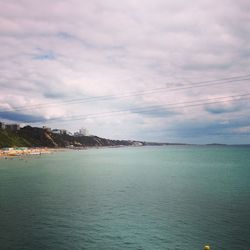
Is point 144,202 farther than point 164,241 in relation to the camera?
Yes

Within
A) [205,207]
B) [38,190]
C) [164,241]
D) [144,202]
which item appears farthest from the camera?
[38,190]

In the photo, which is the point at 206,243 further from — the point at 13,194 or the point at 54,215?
the point at 13,194

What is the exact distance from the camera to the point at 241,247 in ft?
151

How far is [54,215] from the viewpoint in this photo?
64500 mm

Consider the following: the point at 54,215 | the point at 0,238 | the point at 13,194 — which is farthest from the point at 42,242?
the point at 13,194

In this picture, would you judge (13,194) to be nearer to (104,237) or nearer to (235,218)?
(104,237)

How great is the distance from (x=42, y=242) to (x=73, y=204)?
2743cm

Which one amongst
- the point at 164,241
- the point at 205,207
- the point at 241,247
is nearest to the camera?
the point at 241,247

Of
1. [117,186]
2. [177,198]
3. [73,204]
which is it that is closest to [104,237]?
[73,204]

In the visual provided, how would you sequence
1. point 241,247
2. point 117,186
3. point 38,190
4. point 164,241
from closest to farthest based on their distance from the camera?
1. point 241,247
2. point 164,241
3. point 38,190
4. point 117,186

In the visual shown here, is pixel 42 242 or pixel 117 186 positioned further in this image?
pixel 117 186

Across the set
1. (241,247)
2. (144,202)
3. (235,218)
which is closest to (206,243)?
(241,247)

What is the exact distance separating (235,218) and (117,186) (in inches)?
2019

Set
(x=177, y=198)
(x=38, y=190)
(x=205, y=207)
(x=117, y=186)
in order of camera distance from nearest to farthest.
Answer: (x=205, y=207)
(x=177, y=198)
(x=38, y=190)
(x=117, y=186)
